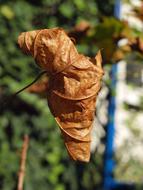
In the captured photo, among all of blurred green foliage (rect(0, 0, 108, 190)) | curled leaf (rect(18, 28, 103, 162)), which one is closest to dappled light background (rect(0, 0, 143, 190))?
blurred green foliage (rect(0, 0, 108, 190))

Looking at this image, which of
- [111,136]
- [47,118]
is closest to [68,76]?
[47,118]

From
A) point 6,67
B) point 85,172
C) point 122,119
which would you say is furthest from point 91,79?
point 122,119

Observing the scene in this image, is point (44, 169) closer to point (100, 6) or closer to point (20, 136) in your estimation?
point (20, 136)

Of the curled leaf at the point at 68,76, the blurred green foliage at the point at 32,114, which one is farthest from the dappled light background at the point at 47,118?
the curled leaf at the point at 68,76

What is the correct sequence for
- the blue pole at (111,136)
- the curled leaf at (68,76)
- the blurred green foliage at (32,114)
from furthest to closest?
1. the blue pole at (111,136)
2. the blurred green foliage at (32,114)
3. the curled leaf at (68,76)

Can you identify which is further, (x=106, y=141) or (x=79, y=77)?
(x=106, y=141)

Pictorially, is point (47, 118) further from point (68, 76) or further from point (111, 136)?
point (68, 76)

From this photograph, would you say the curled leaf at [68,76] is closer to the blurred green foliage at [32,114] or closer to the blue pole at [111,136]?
the blurred green foliage at [32,114]

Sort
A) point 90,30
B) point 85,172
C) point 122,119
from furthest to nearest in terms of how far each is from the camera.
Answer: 1. point 122,119
2. point 85,172
3. point 90,30
